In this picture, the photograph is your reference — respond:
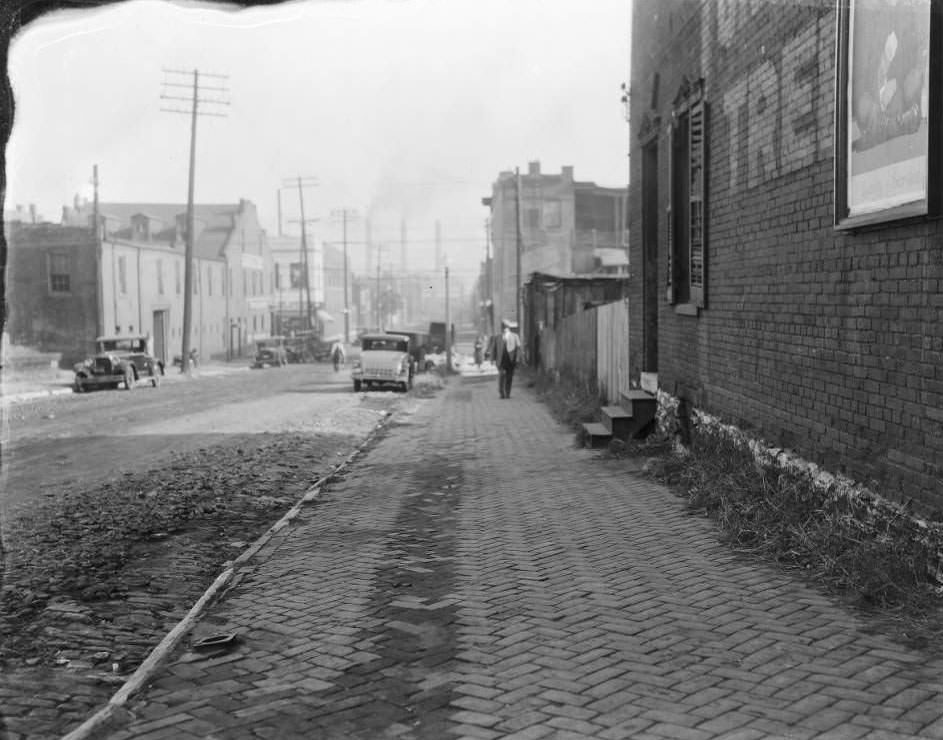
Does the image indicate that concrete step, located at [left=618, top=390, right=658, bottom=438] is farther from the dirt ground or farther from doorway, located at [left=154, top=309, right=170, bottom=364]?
doorway, located at [left=154, top=309, right=170, bottom=364]

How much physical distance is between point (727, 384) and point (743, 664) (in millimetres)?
5248

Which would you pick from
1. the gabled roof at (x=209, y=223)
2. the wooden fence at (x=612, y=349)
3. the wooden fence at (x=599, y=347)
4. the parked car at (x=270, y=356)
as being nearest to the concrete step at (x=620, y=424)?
the wooden fence at (x=612, y=349)

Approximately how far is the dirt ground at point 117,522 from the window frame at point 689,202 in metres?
4.90

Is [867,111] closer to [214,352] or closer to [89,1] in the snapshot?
[89,1]

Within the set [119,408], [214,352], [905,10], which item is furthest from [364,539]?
[214,352]

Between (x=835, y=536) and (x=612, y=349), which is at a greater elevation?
(x=612, y=349)

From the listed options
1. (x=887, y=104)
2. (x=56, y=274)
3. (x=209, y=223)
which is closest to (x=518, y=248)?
(x=56, y=274)

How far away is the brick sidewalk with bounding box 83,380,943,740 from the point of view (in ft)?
12.8

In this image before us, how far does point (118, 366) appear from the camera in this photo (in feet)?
105

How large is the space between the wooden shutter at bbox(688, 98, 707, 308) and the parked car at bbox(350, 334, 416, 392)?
1925cm

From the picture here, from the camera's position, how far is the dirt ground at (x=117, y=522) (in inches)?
199

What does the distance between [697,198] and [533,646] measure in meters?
7.47

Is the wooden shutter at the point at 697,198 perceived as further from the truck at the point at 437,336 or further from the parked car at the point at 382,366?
the truck at the point at 437,336

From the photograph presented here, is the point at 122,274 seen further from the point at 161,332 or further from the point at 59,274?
the point at 161,332
